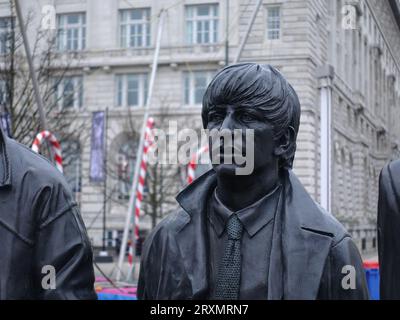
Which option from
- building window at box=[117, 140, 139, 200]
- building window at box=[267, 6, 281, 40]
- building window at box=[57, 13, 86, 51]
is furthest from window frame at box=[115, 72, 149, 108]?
building window at box=[267, 6, 281, 40]

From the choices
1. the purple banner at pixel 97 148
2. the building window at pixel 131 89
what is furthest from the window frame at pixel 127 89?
the purple banner at pixel 97 148

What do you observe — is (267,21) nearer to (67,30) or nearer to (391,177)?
(67,30)

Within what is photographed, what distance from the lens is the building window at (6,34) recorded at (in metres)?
12.1

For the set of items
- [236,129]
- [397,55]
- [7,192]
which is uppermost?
[397,55]

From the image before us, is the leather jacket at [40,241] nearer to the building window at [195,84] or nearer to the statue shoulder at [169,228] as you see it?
the statue shoulder at [169,228]

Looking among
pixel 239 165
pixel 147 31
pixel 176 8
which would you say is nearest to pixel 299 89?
pixel 176 8

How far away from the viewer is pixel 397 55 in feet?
20.4

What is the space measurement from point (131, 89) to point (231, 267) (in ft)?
60.9

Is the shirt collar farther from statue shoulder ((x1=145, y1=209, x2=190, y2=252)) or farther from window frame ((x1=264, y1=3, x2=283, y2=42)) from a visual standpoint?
window frame ((x1=264, y1=3, x2=283, y2=42))

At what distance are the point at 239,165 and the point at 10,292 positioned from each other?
98cm

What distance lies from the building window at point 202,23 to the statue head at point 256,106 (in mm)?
9250

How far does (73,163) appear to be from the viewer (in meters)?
18.9

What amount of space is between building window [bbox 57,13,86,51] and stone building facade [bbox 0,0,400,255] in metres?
0.02
